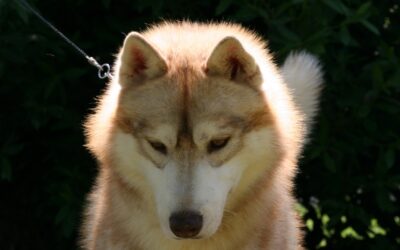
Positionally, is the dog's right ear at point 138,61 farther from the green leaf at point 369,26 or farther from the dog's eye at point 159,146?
the green leaf at point 369,26

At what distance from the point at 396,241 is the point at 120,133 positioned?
10.9ft

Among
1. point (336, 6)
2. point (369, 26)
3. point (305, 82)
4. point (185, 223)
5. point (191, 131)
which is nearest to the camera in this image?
point (185, 223)

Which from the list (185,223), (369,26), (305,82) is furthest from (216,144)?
(369,26)

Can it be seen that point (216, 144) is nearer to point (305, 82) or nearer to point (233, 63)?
point (233, 63)

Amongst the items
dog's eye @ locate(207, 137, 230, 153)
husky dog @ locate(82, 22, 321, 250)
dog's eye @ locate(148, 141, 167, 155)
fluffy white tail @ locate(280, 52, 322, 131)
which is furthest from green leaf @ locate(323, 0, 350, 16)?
dog's eye @ locate(148, 141, 167, 155)

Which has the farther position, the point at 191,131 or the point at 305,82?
the point at 305,82

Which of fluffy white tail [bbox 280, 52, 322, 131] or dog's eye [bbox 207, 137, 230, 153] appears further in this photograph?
fluffy white tail [bbox 280, 52, 322, 131]

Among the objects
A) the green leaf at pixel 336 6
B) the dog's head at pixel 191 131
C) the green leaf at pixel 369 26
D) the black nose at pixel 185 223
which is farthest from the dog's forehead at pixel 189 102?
the green leaf at pixel 369 26

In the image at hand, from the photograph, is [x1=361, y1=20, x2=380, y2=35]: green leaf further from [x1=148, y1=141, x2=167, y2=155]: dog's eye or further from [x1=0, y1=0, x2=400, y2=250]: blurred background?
[x1=148, y1=141, x2=167, y2=155]: dog's eye

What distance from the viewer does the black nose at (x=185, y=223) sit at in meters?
4.67

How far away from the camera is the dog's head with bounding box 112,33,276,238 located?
4734 millimetres

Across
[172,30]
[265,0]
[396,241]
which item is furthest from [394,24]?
[172,30]

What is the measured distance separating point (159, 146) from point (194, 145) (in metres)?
0.17

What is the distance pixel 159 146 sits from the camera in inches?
191
